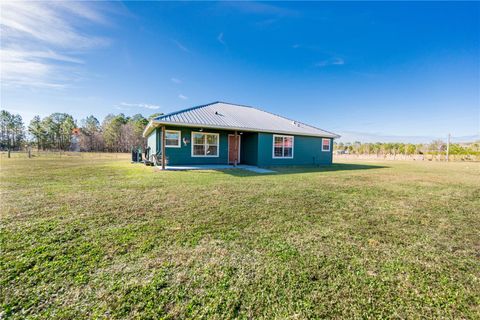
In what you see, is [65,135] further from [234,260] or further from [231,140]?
[234,260]

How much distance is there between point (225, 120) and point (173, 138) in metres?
3.21

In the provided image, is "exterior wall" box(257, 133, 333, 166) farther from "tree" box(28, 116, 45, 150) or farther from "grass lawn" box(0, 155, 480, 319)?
"tree" box(28, 116, 45, 150)

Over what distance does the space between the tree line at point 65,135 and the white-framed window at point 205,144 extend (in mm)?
32719

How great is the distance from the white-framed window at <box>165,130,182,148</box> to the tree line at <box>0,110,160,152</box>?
107 feet

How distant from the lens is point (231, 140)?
499 inches

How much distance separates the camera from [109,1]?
7535mm

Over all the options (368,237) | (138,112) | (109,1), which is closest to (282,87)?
(109,1)

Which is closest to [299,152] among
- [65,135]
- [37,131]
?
[65,135]

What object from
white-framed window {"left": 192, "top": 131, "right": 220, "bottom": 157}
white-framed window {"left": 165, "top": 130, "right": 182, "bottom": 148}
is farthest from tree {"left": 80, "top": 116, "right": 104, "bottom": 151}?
white-framed window {"left": 192, "top": 131, "right": 220, "bottom": 157}

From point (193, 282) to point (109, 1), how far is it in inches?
412

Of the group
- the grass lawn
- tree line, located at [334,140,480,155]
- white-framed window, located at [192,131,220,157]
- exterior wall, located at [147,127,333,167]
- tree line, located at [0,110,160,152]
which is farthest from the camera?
tree line, located at [0,110,160,152]

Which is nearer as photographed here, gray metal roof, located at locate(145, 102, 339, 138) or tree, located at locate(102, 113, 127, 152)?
gray metal roof, located at locate(145, 102, 339, 138)

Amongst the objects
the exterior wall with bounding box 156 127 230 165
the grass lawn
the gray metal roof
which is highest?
the gray metal roof

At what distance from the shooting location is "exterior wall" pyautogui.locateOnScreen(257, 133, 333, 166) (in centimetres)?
1225
